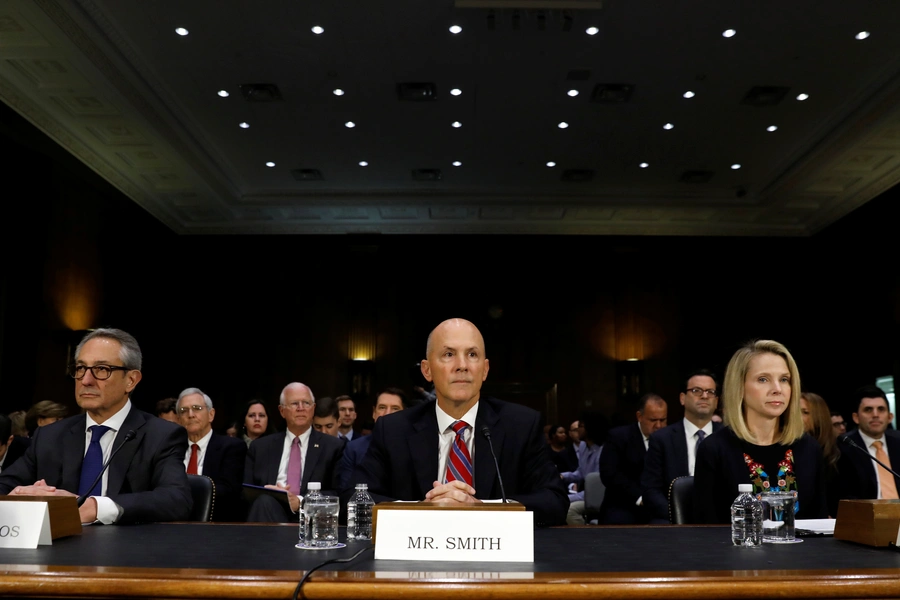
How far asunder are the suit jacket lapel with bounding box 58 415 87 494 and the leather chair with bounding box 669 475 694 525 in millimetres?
2127

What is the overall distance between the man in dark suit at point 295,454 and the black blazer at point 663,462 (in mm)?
1987

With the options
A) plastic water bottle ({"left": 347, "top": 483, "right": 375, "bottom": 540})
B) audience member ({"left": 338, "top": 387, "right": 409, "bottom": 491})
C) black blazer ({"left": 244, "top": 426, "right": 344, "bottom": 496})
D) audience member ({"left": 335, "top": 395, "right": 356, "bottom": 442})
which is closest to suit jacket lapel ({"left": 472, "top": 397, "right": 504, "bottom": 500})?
plastic water bottle ({"left": 347, "top": 483, "right": 375, "bottom": 540})

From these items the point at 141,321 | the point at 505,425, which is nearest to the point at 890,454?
the point at 505,425

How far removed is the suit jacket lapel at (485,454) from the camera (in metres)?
2.63

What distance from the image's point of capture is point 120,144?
927 centimetres

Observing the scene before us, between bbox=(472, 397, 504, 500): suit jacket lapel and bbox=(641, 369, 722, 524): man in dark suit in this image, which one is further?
bbox=(641, 369, 722, 524): man in dark suit

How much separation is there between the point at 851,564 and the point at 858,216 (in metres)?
10.8

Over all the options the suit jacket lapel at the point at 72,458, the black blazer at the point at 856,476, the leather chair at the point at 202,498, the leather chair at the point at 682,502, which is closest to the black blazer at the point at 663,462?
the black blazer at the point at 856,476

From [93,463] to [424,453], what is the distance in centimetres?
114

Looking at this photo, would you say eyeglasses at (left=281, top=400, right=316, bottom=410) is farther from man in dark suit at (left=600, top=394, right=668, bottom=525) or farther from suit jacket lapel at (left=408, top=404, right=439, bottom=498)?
suit jacket lapel at (left=408, top=404, right=439, bottom=498)

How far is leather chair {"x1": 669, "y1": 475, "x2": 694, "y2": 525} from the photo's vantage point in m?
3.06

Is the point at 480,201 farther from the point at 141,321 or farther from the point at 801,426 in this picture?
the point at 801,426

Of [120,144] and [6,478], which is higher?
[120,144]

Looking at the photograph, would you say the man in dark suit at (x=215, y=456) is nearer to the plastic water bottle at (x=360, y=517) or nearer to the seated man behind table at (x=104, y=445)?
the seated man behind table at (x=104, y=445)
